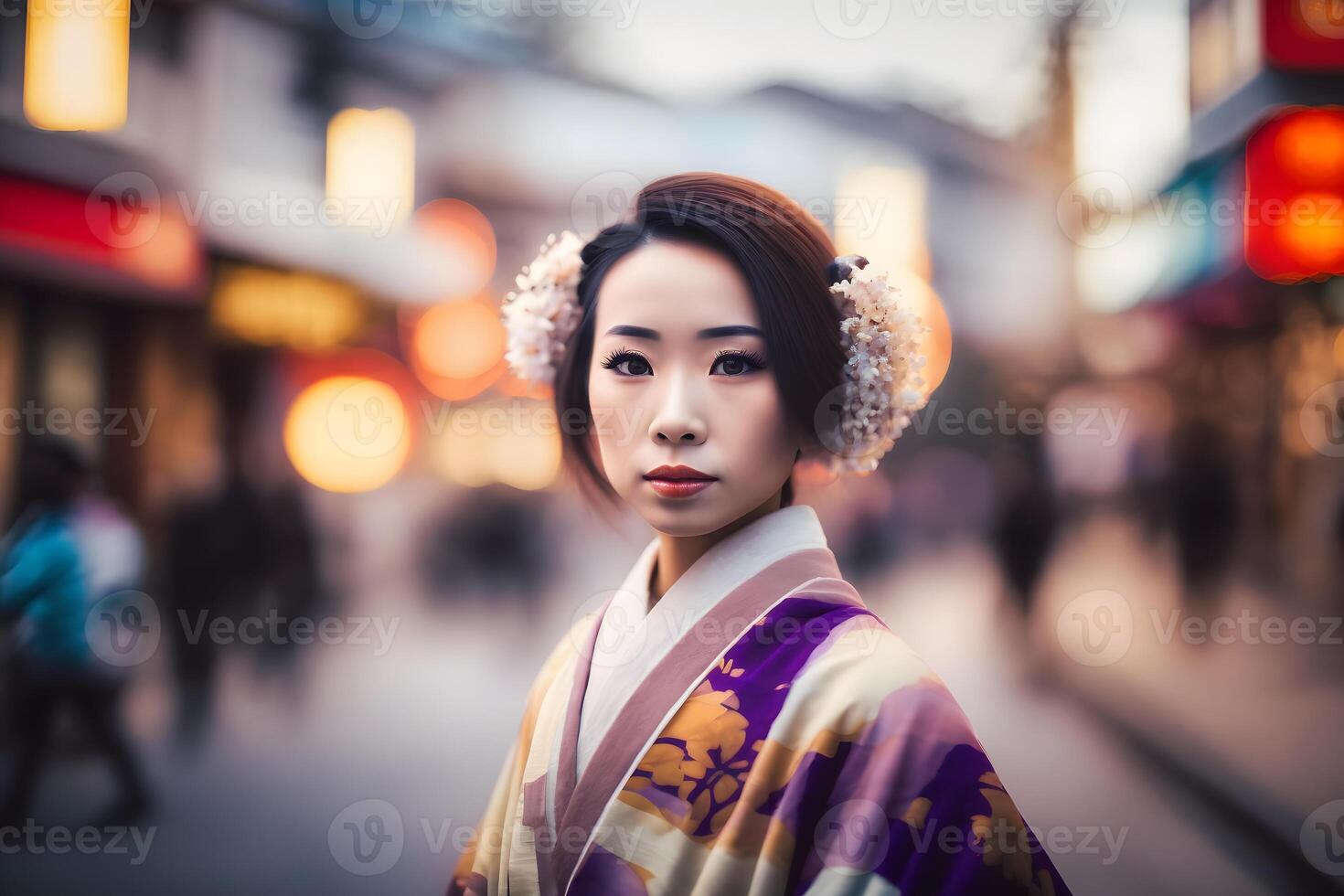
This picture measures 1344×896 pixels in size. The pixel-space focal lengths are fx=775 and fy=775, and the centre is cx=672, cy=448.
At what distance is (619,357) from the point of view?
3.55 ft

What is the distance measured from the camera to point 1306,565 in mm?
4723

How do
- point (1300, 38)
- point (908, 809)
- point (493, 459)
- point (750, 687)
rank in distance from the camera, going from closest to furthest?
point (908, 809) < point (750, 687) < point (1300, 38) < point (493, 459)

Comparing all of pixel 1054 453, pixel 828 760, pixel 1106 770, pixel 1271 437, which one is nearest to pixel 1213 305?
pixel 1271 437

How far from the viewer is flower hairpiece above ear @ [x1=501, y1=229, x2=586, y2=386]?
1238 millimetres

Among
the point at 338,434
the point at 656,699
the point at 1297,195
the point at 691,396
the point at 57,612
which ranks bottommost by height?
the point at 57,612

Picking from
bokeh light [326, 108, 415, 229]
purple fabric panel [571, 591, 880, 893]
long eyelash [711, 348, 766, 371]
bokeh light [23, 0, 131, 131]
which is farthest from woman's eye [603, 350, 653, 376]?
bokeh light [326, 108, 415, 229]

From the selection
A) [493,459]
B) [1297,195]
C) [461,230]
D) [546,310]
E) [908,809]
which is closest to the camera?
[908,809]

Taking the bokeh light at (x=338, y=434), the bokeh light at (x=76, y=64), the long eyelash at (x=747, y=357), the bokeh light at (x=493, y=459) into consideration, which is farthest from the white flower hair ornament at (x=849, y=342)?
the bokeh light at (x=493, y=459)

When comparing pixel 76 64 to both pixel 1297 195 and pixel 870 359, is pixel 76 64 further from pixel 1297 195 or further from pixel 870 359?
pixel 1297 195

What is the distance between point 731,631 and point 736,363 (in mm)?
359

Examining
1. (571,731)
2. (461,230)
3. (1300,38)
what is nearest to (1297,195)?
(1300,38)

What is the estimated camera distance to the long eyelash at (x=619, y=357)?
1.07 metres

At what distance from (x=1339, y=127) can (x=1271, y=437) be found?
183cm

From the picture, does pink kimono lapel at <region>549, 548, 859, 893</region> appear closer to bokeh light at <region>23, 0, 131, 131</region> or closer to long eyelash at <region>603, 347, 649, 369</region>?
long eyelash at <region>603, 347, 649, 369</region>
